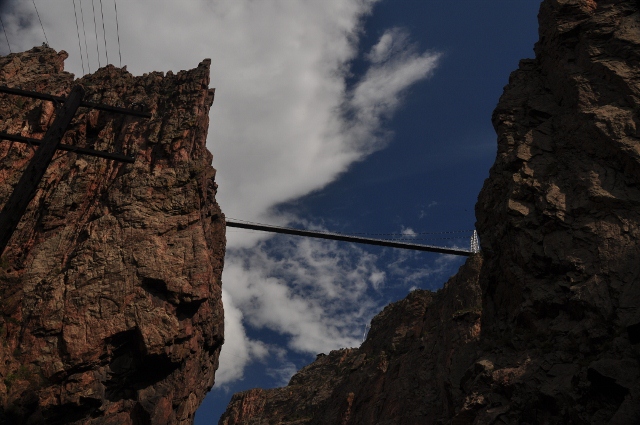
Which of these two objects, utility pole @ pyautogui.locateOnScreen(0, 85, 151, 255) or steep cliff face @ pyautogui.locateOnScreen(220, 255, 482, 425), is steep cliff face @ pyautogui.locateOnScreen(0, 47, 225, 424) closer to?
utility pole @ pyautogui.locateOnScreen(0, 85, 151, 255)

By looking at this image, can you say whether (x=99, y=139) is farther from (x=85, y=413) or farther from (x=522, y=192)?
(x=522, y=192)

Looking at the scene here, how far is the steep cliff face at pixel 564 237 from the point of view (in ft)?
34.9

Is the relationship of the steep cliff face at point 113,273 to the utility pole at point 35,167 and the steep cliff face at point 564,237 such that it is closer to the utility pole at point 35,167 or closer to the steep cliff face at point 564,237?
the utility pole at point 35,167

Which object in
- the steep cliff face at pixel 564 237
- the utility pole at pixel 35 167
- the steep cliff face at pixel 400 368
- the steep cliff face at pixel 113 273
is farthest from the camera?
the steep cliff face at pixel 400 368

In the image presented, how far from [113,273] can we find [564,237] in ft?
71.4

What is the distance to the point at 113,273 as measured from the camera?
26766 millimetres

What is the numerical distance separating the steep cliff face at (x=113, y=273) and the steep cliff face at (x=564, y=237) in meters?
15.4

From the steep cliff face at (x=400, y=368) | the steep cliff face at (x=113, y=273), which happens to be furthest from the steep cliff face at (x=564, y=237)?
the steep cliff face at (x=113, y=273)

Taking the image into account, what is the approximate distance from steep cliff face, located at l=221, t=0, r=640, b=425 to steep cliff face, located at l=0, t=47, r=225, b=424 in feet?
50.5

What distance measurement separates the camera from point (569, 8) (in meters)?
18.4

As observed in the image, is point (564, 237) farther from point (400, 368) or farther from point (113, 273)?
point (400, 368)

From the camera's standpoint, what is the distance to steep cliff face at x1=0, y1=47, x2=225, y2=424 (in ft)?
78.3

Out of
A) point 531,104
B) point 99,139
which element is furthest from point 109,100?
point 531,104

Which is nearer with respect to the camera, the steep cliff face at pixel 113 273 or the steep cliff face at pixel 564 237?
the steep cliff face at pixel 564 237
